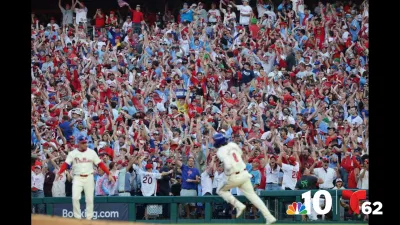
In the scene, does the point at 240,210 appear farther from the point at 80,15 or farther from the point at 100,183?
the point at 80,15

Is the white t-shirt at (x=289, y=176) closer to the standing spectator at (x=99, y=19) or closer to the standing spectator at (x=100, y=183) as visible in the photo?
the standing spectator at (x=100, y=183)

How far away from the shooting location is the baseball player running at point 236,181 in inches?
516

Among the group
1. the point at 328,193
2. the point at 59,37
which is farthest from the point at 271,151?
the point at 59,37

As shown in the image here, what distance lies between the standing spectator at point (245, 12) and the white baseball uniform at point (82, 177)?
540 cm

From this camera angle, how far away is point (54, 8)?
60.1 feet

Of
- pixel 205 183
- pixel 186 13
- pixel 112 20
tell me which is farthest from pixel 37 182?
pixel 186 13

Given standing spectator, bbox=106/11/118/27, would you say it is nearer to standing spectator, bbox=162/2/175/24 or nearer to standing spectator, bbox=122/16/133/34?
standing spectator, bbox=122/16/133/34

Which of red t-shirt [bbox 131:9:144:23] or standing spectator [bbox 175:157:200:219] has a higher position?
red t-shirt [bbox 131:9:144:23]

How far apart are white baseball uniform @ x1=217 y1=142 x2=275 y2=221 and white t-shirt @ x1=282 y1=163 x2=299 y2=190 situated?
1.16m

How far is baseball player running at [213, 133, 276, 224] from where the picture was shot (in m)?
13.1

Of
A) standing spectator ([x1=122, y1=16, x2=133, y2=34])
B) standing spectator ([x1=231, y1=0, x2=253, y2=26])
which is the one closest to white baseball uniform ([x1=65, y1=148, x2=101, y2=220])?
standing spectator ([x1=122, y1=16, x2=133, y2=34])

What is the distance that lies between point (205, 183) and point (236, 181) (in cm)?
160

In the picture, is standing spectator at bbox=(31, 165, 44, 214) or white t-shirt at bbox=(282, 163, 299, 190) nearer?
white t-shirt at bbox=(282, 163, 299, 190)

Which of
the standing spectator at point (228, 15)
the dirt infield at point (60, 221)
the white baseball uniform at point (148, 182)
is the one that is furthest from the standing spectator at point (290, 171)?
the standing spectator at point (228, 15)
